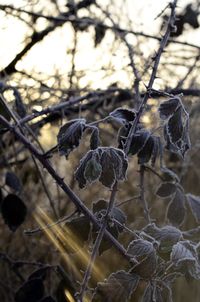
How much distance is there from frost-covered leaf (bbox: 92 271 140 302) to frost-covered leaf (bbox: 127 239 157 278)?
0.03m

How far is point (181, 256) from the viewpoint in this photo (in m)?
1.25

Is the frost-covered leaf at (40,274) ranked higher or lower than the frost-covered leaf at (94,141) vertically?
lower

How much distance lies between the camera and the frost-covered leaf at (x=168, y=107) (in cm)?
134

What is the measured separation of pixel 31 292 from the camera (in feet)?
5.82

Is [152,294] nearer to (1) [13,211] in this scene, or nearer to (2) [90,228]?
(2) [90,228]

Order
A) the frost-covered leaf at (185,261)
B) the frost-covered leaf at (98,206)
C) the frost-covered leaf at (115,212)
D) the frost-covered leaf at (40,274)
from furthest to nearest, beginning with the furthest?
the frost-covered leaf at (40,274), the frost-covered leaf at (98,206), the frost-covered leaf at (115,212), the frost-covered leaf at (185,261)

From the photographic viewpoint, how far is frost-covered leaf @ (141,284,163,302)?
129 centimetres

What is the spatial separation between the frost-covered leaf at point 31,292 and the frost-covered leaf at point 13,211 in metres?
0.45

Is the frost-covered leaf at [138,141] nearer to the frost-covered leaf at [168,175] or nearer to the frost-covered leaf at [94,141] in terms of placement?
the frost-covered leaf at [94,141]

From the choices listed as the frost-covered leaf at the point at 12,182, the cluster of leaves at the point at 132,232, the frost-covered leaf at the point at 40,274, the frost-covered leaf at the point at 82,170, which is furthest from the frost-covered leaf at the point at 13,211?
the frost-covered leaf at the point at 82,170

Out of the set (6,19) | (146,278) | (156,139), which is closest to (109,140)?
(6,19)

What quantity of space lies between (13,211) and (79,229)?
0.75 meters

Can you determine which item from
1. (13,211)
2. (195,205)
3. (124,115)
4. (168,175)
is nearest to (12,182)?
(13,211)

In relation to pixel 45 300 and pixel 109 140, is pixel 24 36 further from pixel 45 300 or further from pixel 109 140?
pixel 45 300
